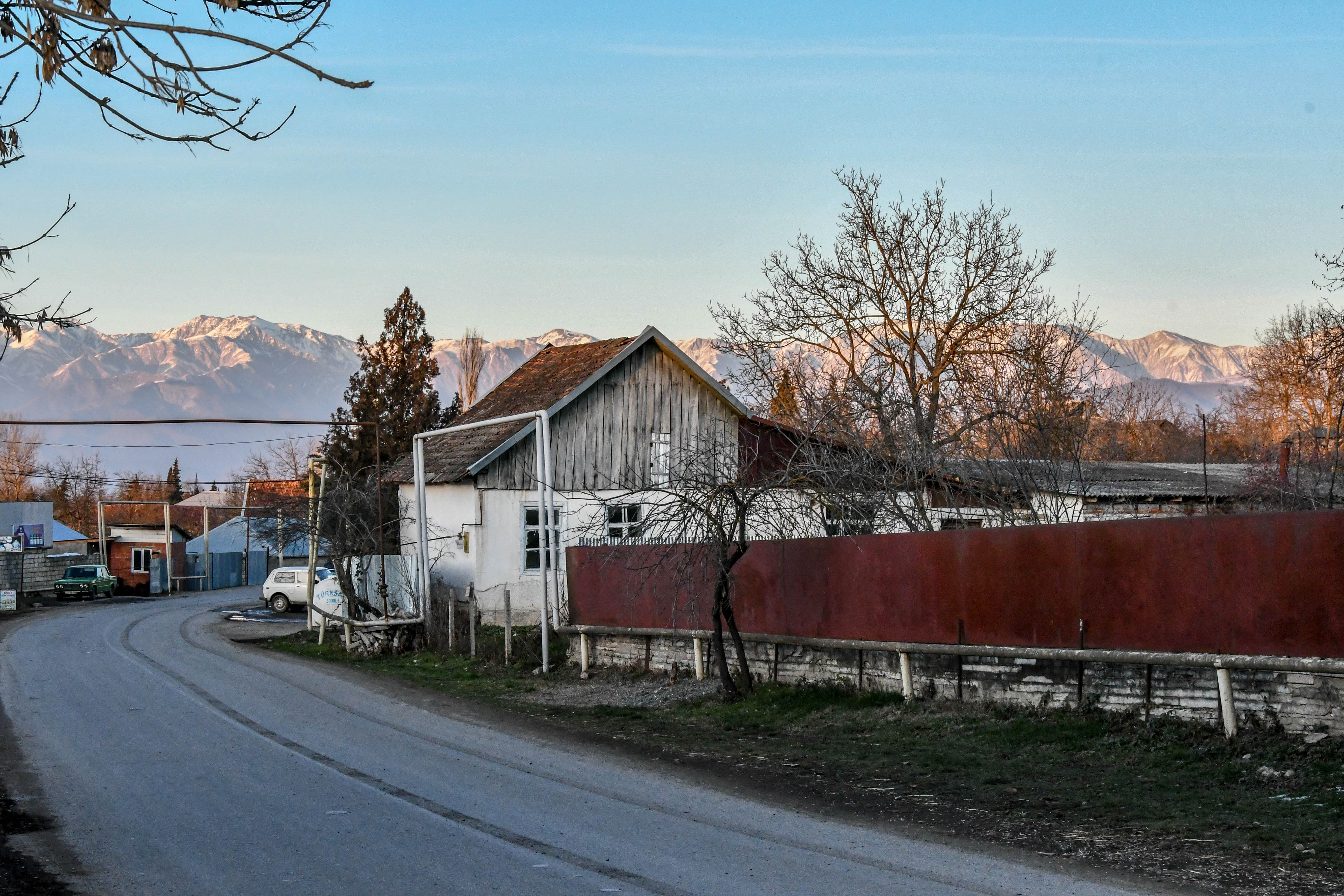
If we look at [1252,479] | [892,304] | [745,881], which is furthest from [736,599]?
[892,304]

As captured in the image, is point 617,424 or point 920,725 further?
point 617,424

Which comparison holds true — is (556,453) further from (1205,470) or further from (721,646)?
(1205,470)

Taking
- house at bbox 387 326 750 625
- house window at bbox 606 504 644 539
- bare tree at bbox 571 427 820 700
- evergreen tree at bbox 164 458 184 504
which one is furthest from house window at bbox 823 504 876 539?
evergreen tree at bbox 164 458 184 504

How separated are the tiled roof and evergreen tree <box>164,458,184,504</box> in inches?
3162

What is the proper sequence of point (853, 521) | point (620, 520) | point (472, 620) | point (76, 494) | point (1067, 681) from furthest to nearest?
point (76, 494) < point (620, 520) < point (472, 620) < point (853, 521) < point (1067, 681)

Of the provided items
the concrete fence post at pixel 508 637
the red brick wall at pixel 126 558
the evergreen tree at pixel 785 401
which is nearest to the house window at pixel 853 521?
the concrete fence post at pixel 508 637

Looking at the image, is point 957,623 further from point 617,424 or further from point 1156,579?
point 617,424

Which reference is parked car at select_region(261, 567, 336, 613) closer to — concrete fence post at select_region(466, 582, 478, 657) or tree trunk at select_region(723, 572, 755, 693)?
concrete fence post at select_region(466, 582, 478, 657)

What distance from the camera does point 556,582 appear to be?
66.4ft

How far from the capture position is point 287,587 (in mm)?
44719

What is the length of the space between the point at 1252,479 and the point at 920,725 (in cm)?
1956

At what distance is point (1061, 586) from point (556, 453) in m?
18.5

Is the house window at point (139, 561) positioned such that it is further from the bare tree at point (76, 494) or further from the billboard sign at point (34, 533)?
the billboard sign at point (34, 533)

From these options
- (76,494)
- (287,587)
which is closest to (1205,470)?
(287,587)
